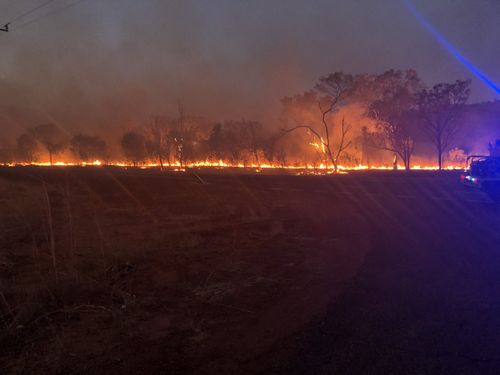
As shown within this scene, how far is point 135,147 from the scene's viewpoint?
303 ft

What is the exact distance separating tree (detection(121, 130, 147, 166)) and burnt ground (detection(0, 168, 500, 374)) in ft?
270

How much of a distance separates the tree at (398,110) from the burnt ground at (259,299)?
33321 millimetres

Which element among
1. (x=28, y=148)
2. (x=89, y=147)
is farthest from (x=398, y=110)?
(x=28, y=148)

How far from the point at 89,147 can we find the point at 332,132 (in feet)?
240

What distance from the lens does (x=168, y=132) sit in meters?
81.5

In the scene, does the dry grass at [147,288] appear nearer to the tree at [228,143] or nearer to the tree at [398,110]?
the tree at [398,110]

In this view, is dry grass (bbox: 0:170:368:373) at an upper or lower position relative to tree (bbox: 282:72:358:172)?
lower

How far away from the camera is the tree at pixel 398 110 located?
43.2 meters

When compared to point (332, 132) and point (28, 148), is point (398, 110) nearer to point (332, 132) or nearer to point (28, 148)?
point (332, 132)

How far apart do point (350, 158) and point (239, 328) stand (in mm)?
57584

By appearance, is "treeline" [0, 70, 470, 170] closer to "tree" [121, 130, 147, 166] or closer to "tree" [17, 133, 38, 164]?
"tree" [121, 130, 147, 166]

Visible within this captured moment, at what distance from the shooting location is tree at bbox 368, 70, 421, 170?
43.2 meters

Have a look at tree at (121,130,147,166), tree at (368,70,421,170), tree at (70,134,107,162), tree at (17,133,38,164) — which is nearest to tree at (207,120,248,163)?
tree at (121,130,147,166)

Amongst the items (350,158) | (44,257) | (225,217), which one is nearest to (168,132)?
(350,158)
